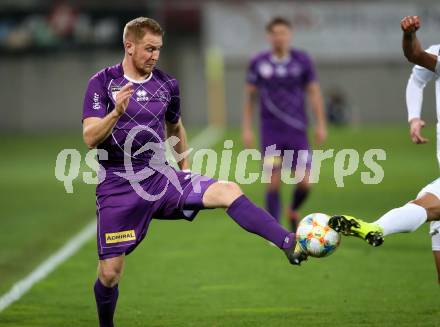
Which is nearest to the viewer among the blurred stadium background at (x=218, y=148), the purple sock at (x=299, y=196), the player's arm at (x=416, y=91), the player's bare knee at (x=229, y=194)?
the player's bare knee at (x=229, y=194)

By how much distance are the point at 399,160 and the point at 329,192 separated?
6.23 metres

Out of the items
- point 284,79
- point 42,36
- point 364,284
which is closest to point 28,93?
point 42,36

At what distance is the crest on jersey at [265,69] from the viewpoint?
12.8 metres

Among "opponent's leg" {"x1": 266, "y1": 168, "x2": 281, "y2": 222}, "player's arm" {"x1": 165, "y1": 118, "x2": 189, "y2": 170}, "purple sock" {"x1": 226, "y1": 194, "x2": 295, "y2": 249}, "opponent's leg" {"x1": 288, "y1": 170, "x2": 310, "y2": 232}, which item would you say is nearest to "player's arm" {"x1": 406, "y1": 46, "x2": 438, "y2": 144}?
"purple sock" {"x1": 226, "y1": 194, "x2": 295, "y2": 249}

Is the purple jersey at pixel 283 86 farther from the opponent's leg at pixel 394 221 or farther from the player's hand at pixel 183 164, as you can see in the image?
the opponent's leg at pixel 394 221

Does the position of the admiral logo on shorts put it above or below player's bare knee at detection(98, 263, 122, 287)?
above

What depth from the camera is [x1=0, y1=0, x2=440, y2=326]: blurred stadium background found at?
28.5ft

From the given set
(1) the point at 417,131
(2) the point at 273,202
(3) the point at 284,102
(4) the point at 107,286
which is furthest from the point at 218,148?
(4) the point at 107,286

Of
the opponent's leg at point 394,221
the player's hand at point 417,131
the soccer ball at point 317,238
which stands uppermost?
the player's hand at point 417,131

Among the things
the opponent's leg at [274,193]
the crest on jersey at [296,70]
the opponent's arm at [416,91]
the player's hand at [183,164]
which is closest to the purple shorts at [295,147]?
the opponent's leg at [274,193]

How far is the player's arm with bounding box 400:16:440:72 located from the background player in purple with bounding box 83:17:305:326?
1474 millimetres

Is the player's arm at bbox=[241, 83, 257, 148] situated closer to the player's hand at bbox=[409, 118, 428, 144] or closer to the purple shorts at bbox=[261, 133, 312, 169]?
the purple shorts at bbox=[261, 133, 312, 169]

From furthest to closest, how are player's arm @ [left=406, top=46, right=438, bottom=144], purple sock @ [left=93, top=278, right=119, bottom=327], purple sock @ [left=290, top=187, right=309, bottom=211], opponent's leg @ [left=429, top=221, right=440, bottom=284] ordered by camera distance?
purple sock @ [left=290, top=187, right=309, bottom=211] < opponent's leg @ [left=429, top=221, right=440, bottom=284] < player's arm @ [left=406, top=46, right=438, bottom=144] < purple sock @ [left=93, top=278, right=119, bottom=327]

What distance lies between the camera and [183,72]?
37.8 m
